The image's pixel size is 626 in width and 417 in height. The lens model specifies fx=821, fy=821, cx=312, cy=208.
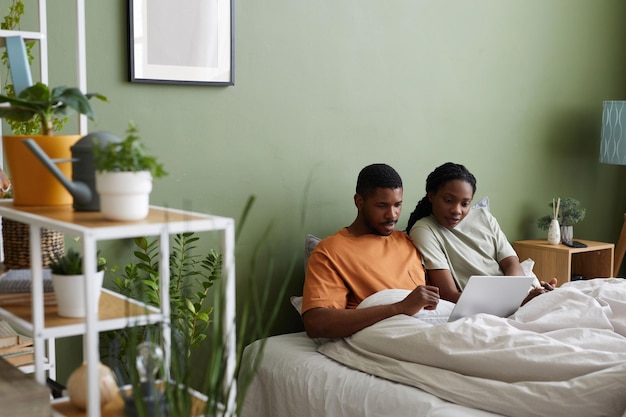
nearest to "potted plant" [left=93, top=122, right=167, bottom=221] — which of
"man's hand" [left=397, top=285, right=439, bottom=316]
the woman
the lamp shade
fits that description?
"man's hand" [left=397, top=285, right=439, bottom=316]

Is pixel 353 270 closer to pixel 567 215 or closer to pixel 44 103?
pixel 44 103

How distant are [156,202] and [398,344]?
103 cm

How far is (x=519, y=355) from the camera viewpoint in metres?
2.35

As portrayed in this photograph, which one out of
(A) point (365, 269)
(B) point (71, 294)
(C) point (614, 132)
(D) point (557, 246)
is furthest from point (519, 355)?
(C) point (614, 132)

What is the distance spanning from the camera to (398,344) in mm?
2588

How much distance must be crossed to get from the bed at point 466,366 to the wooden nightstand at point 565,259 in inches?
38.9

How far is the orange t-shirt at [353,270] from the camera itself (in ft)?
9.45

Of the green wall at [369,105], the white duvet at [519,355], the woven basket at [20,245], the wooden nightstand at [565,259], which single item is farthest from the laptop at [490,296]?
the woven basket at [20,245]

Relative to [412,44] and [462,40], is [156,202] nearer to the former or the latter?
[412,44]

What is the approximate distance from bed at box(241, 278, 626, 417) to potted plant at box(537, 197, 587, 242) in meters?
1.17

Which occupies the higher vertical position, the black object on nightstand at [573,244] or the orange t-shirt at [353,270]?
the orange t-shirt at [353,270]

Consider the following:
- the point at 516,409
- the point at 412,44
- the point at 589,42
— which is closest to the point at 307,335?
the point at 516,409

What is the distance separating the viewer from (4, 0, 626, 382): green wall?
9.90 ft

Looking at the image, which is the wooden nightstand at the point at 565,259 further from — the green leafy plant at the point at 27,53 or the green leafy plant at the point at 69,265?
the green leafy plant at the point at 69,265
